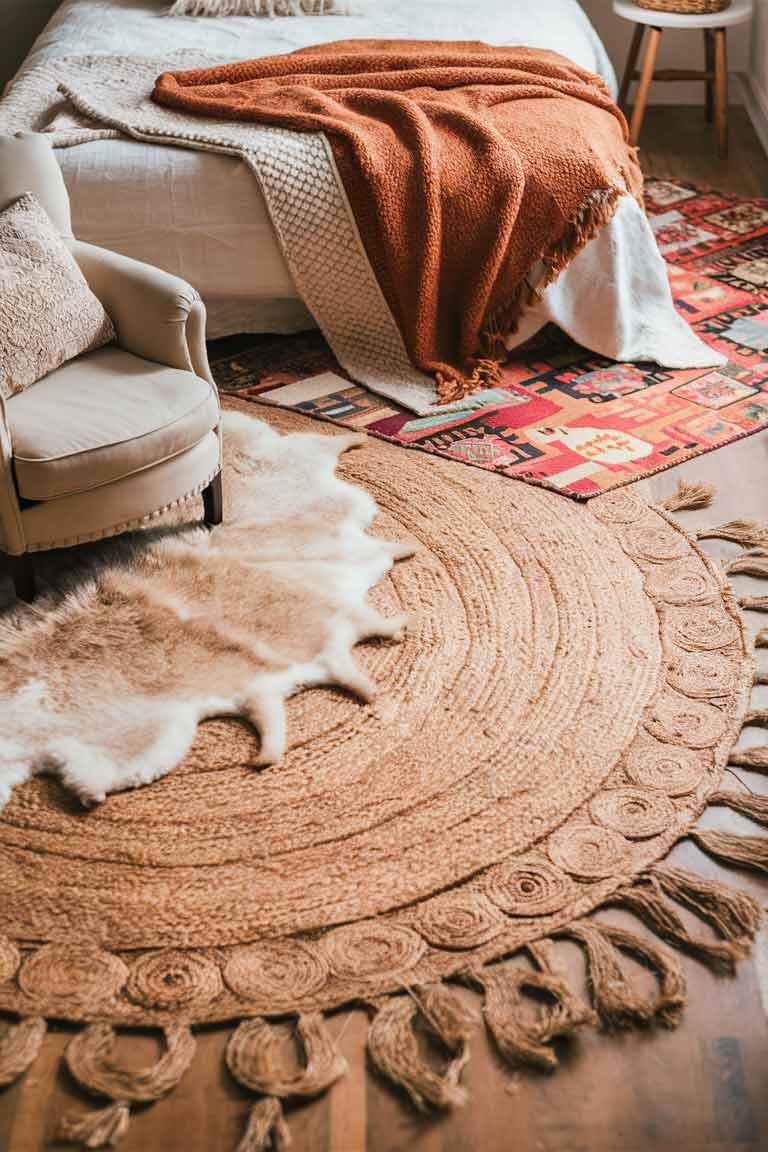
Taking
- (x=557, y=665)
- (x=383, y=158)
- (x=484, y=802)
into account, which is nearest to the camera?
(x=484, y=802)

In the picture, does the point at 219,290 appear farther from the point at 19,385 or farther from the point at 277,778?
the point at 277,778

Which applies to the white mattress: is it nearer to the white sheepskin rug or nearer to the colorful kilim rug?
the colorful kilim rug

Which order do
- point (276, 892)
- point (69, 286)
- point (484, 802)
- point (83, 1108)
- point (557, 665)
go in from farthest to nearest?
point (69, 286), point (557, 665), point (484, 802), point (276, 892), point (83, 1108)

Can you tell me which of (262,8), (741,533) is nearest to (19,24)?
(262,8)

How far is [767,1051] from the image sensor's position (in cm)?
143

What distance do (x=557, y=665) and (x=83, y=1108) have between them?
1066 millimetres

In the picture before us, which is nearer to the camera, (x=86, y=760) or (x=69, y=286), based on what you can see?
(x=86, y=760)

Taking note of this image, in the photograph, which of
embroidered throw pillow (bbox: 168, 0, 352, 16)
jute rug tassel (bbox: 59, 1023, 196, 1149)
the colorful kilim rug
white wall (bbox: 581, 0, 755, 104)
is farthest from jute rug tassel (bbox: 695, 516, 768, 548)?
white wall (bbox: 581, 0, 755, 104)

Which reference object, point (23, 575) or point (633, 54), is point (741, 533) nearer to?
point (23, 575)

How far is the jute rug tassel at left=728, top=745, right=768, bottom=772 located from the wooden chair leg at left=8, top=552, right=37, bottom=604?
4.18 ft

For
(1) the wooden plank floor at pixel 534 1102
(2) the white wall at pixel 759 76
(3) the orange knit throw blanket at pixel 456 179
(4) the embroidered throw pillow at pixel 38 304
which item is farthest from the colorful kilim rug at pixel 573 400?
(2) the white wall at pixel 759 76

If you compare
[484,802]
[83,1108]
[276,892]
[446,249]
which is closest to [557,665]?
[484,802]

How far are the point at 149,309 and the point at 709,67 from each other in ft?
10.5

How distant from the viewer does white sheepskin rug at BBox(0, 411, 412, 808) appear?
1855mm
